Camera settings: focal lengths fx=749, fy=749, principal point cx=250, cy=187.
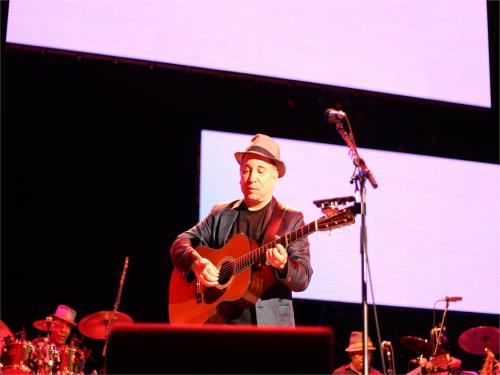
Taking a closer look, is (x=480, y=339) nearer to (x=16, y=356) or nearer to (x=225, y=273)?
(x=225, y=273)

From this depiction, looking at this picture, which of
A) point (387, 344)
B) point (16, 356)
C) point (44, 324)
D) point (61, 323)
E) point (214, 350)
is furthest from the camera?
point (61, 323)

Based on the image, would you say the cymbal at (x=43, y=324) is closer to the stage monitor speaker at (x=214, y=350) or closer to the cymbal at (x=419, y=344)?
the cymbal at (x=419, y=344)

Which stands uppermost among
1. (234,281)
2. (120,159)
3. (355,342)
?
(120,159)

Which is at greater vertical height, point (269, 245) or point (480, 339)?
point (269, 245)

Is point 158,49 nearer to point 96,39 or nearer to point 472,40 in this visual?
point 96,39

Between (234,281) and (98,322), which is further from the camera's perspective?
(98,322)

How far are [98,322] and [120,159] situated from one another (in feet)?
5.63

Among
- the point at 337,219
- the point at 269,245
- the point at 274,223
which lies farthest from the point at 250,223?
the point at 337,219

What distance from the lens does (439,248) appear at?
7.25m

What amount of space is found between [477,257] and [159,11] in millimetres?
3822

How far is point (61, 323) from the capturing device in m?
7.69

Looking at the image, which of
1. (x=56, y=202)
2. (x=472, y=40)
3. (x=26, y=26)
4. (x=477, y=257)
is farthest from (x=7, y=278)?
(x=472, y=40)

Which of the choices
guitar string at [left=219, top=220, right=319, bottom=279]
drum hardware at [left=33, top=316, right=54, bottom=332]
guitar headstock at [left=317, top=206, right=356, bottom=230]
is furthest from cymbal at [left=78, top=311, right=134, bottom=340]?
guitar headstock at [left=317, top=206, right=356, bottom=230]

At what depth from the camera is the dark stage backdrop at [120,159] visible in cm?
778
